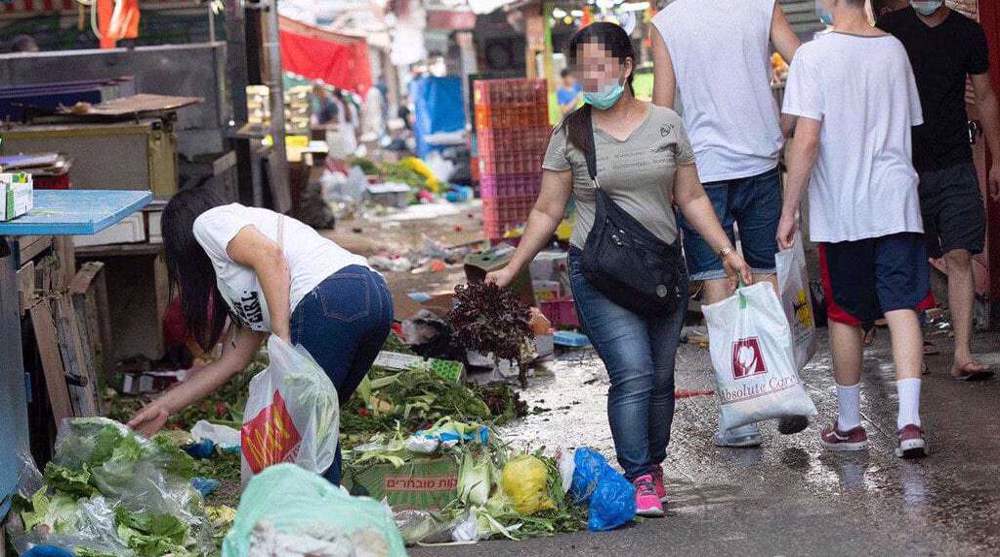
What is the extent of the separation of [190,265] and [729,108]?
245 cm

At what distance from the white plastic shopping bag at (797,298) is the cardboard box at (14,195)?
9.67 feet

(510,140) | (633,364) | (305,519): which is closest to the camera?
(305,519)

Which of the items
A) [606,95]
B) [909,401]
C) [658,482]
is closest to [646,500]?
[658,482]

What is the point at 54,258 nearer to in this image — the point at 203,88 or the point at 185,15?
the point at 203,88

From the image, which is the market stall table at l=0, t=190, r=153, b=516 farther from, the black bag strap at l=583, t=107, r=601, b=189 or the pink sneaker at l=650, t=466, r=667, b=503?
the pink sneaker at l=650, t=466, r=667, b=503

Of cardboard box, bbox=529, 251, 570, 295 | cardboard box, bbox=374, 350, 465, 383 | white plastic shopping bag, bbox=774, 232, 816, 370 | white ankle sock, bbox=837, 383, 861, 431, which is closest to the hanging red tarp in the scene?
cardboard box, bbox=529, 251, 570, 295

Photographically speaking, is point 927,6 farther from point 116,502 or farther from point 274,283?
point 116,502

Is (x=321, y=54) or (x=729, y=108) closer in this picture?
(x=729, y=108)

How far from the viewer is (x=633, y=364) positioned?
17.3 feet

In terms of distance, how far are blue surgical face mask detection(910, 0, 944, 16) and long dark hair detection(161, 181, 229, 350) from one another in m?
3.55

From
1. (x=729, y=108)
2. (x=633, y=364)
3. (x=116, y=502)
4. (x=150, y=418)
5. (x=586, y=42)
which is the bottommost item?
(x=116, y=502)

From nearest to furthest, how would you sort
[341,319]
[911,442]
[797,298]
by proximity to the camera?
[341,319], [911,442], [797,298]

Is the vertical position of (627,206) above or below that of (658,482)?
above

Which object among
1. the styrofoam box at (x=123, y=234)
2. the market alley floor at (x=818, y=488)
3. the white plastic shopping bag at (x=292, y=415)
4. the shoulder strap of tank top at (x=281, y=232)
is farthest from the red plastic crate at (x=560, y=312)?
the white plastic shopping bag at (x=292, y=415)
